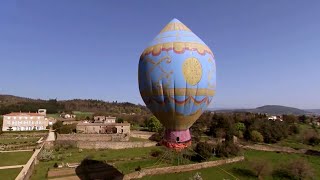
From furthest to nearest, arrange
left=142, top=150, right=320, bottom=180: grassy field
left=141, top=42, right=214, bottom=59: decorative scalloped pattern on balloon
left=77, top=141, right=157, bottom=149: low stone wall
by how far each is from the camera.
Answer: left=77, top=141, right=157, bottom=149: low stone wall, left=142, top=150, right=320, bottom=180: grassy field, left=141, top=42, right=214, bottom=59: decorative scalloped pattern on balloon

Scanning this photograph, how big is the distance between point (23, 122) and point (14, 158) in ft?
111

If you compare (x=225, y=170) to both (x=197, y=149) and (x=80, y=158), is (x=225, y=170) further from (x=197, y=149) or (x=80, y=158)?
(x=80, y=158)

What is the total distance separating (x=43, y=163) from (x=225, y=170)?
82.9 feet

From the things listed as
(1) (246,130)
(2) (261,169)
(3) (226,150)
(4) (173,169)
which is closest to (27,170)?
(4) (173,169)

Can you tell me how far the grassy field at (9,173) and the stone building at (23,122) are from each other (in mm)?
39369

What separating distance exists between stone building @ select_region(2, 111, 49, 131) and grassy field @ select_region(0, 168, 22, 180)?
3937cm

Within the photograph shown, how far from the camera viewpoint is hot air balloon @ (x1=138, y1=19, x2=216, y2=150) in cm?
1817

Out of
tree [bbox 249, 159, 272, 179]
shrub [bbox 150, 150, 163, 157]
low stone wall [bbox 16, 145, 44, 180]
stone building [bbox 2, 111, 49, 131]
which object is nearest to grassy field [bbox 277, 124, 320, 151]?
tree [bbox 249, 159, 272, 179]

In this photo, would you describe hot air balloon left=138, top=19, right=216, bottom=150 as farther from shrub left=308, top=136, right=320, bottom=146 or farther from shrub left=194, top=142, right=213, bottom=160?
shrub left=308, top=136, right=320, bottom=146

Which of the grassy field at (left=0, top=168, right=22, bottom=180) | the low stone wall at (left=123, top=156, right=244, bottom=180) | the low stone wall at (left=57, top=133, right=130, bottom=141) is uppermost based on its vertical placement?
the low stone wall at (left=57, top=133, right=130, bottom=141)

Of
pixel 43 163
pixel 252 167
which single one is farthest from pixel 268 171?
pixel 43 163

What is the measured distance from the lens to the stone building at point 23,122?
6631 centimetres

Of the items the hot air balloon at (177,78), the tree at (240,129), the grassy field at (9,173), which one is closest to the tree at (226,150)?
the tree at (240,129)

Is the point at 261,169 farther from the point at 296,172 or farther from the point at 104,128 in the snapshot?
the point at 104,128
